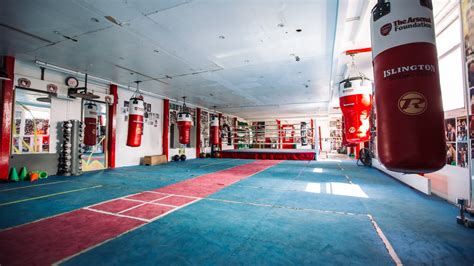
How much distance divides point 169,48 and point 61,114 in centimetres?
452

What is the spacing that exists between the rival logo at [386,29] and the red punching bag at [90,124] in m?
8.38

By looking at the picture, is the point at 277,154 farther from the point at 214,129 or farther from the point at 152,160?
the point at 152,160

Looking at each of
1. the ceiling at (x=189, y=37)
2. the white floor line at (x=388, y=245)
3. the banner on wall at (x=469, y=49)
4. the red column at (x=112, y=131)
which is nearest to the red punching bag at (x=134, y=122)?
the ceiling at (x=189, y=37)

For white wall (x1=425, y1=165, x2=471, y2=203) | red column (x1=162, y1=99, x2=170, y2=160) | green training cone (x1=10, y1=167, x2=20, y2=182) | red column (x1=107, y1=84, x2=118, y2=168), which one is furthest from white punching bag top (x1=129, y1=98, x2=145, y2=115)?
white wall (x1=425, y1=165, x2=471, y2=203)

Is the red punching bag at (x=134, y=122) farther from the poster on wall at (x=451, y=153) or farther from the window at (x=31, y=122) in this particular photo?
the poster on wall at (x=451, y=153)

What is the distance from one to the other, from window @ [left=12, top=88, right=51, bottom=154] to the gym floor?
7.64 ft

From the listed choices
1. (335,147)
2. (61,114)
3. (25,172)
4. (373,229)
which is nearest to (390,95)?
(373,229)

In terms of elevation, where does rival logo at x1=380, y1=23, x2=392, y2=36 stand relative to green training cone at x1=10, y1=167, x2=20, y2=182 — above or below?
above

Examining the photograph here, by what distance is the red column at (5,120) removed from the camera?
17.3 feet

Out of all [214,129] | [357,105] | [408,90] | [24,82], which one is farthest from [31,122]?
[357,105]

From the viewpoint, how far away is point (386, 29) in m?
1.50

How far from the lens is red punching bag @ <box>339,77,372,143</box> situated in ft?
13.6

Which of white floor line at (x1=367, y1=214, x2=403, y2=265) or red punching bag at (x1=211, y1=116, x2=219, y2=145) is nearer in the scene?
white floor line at (x1=367, y1=214, x2=403, y2=265)

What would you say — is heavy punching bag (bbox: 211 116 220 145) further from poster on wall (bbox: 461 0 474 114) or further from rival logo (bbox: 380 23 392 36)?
rival logo (bbox: 380 23 392 36)
